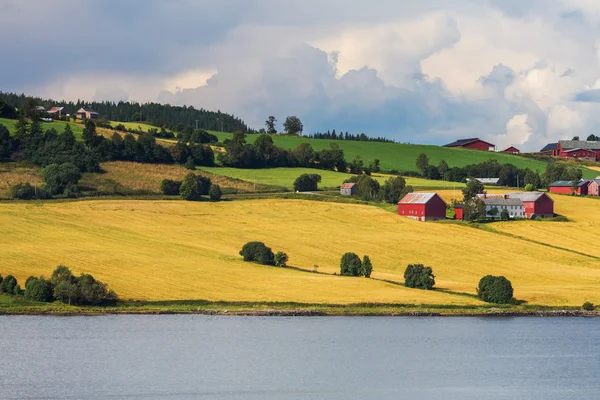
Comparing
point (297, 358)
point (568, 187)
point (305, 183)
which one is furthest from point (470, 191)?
point (297, 358)

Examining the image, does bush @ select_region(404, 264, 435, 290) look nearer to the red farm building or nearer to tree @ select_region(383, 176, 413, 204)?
tree @ select_region(383, 176, 413, 204)

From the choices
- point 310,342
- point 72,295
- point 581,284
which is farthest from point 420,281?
point 72,295

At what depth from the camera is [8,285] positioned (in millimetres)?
87188

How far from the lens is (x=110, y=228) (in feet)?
388

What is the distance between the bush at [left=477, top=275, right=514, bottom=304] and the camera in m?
90.3

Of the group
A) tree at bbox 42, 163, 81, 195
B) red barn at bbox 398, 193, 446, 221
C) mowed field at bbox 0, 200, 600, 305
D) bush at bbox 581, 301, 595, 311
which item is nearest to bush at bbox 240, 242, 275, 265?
mowed field at bbox 0, 200, 600, 305

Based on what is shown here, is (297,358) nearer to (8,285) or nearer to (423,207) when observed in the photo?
(8,285)

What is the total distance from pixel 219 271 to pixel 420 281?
18.7 meters

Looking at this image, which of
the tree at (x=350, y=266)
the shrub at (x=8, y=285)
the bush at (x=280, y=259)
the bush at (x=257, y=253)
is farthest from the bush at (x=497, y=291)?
the shrub at (x=8, y=285)

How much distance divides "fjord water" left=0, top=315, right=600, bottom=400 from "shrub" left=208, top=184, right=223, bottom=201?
197 ft

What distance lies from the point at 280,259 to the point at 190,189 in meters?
40.3

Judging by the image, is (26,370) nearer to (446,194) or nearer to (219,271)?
(219,271)

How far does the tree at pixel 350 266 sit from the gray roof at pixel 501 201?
48.4m

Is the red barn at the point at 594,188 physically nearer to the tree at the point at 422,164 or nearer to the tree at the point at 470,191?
the tree at the point at 422,164
